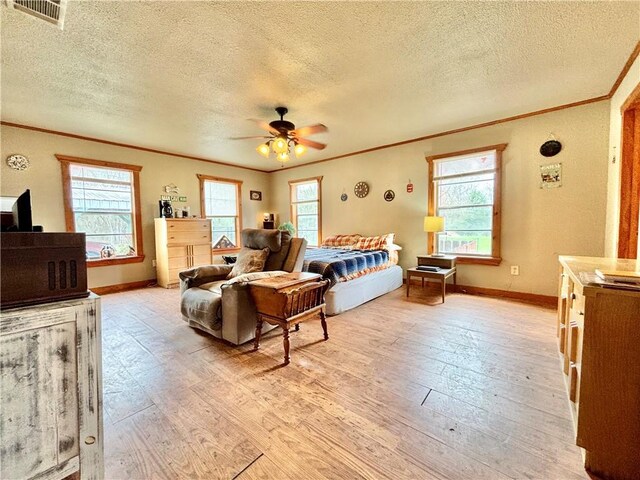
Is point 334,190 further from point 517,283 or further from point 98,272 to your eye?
point 98,272

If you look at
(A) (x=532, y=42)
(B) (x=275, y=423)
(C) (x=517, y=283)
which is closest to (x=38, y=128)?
(B) (x=275, y=423)

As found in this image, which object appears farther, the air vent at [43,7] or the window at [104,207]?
the window at [104,207]

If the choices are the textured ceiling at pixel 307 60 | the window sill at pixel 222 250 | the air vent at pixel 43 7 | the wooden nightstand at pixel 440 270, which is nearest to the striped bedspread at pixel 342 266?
the wooden nightstand at pixel 440 270

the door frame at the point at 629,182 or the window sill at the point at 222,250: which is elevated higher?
the door frame at the point at 629,182

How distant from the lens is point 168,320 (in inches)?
123

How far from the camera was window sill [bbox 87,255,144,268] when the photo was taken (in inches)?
172

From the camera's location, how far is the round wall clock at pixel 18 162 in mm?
3697

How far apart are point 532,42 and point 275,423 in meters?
3.25

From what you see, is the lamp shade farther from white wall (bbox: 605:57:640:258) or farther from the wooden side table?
the wooden side table

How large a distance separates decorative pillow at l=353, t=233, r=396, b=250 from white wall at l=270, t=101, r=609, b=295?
32 centimetres

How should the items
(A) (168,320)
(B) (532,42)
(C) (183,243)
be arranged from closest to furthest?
(B) (532,42), (A) (168,320), (C) (183,243)

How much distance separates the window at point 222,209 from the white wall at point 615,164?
20.1 ft

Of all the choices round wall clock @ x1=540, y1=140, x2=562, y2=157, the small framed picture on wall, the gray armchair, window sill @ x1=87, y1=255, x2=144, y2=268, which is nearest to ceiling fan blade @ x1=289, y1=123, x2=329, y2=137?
the gray armchair

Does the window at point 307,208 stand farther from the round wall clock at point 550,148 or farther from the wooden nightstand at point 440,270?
the round wall clock at point 550,148
